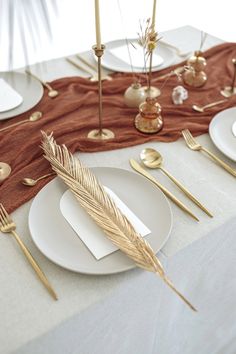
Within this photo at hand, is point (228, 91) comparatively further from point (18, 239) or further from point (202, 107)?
point (18, 239)

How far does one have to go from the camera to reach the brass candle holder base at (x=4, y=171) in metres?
0.81

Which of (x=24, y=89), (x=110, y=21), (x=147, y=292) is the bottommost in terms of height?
(x=110, y=21)

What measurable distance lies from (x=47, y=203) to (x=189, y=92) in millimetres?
579

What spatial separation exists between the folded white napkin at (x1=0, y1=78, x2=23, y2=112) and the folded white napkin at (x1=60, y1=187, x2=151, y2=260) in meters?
0.37

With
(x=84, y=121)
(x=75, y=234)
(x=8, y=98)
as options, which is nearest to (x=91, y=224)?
(x=75, y=234)

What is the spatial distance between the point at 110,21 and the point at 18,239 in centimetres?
266

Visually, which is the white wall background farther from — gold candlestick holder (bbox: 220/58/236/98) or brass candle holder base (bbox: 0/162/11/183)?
brass candle holder base (bbox: 0/162/11/183)

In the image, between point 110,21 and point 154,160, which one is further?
point 110,21

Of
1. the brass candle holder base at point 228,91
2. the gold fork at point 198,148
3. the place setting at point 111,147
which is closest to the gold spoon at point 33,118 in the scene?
the place setting at point 111,147

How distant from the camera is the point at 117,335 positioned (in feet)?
2.23

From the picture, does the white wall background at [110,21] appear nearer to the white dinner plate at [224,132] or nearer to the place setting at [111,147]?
the place setting at [111,147]

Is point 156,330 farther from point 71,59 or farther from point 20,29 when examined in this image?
point 20,29

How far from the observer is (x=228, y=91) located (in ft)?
3.66

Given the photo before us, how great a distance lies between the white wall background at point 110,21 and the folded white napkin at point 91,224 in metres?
1.84
